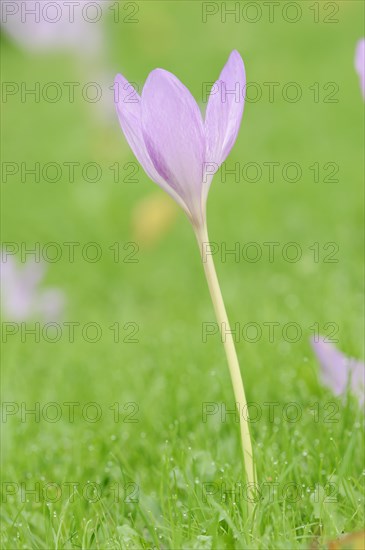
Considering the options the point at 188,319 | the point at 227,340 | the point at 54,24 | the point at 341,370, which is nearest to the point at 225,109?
the point at 227,340

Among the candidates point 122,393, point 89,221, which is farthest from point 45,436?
point 89,221

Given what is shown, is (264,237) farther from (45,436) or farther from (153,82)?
(153,82)

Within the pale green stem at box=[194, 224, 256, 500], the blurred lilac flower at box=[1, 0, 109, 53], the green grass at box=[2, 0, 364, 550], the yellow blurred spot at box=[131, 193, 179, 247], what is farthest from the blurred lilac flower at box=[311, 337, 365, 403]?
the blurred lilac flower at box=[1, 0, 109, 53]

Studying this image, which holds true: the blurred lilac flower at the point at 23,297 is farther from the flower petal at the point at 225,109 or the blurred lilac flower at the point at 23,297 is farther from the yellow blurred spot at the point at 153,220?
the flower petal at the point at 225,109

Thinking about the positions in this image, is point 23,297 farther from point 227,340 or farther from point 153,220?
point 227,340

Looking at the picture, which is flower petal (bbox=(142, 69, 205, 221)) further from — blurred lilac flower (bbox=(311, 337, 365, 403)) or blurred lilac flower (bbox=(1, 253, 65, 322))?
blurred lilac flower (bbox=(1, 253, 65, 322))

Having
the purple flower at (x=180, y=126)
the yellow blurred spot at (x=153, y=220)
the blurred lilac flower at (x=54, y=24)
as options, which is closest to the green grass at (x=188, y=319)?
the yellow blurred spot at (x=153, y=220)

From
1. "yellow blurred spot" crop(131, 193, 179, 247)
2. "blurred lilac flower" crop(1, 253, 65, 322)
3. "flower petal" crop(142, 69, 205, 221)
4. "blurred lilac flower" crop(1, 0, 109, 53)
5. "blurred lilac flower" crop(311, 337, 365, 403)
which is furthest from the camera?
"blurred lilac flower" crop(1, 0, 109, 53)
